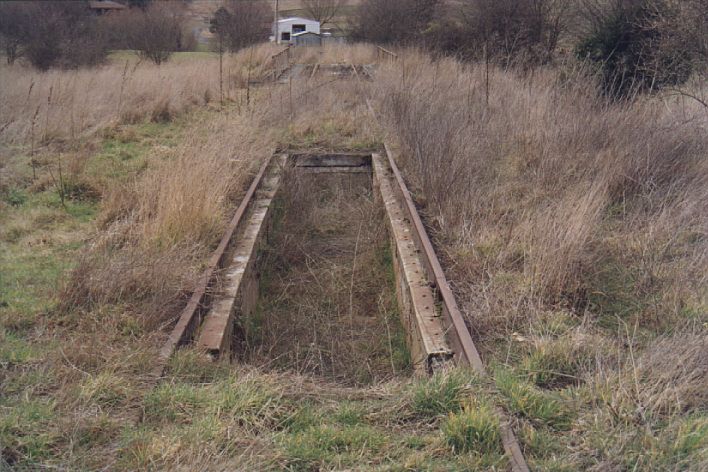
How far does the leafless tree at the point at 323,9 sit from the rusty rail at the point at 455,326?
47.5 meters

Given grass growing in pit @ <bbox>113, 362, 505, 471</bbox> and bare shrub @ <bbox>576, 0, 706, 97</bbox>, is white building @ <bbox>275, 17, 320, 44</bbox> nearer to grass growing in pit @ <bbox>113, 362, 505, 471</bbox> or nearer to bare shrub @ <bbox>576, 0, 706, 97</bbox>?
bare shrub @ <bbox>576, 0, 706, 97</bbox>

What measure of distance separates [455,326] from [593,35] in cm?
1091

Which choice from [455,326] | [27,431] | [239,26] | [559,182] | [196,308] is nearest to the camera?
[27,431]

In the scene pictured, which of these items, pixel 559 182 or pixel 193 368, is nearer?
pixel 193 368

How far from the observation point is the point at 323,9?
53812mm

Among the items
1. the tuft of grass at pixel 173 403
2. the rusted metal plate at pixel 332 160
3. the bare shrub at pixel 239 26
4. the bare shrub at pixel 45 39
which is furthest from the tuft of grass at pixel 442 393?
the bare shrub at pixel 45 39

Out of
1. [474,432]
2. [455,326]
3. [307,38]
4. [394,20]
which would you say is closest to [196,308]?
[455,326]

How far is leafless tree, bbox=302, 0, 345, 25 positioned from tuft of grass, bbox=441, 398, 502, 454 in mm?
51284

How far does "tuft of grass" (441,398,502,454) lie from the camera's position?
309cm

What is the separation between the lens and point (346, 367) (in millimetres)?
5129

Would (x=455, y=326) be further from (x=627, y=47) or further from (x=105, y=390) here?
(x=627, y=47)

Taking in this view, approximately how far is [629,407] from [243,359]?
111 inches

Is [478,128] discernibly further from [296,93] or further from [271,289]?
[296,93]

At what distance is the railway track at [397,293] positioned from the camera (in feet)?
13.8
